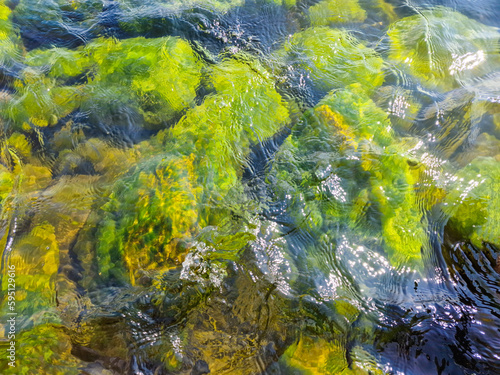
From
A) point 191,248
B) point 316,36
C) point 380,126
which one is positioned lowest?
point 191,248

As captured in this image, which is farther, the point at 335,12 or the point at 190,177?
the point at 335,12

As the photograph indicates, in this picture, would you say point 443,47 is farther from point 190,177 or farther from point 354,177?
point 190,177

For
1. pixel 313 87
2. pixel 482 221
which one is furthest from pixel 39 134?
pixel 482 221

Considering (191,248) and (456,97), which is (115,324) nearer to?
(191,248)

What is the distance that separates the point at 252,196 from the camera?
3.11m

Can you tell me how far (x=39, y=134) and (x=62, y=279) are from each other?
1996 mm

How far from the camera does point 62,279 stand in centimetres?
267

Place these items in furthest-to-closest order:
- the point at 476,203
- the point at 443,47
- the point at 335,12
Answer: the point at 335,12 → the point at 443,47 → the point at 476,203

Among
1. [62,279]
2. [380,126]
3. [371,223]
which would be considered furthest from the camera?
[380,126]

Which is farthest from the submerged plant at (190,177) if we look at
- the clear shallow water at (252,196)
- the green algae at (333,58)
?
the green algae at (333,58)

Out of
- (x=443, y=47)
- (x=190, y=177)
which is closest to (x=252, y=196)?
(x=190, y=177)

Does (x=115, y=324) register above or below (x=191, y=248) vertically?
below

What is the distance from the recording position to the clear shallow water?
2.42 m

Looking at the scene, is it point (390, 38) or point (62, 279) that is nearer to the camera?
point (62, 279)
